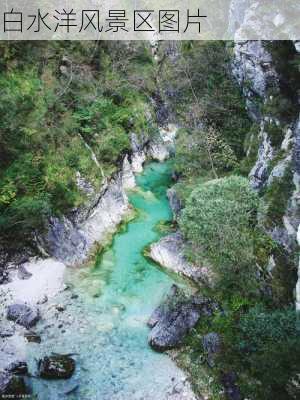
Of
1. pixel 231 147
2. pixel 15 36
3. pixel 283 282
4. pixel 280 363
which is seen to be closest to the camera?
pixel 280 363

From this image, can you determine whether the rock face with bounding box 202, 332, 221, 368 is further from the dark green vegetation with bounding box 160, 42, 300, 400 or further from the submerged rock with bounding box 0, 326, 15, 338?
the submerged rock with bounding box 0, 326, 15, 338

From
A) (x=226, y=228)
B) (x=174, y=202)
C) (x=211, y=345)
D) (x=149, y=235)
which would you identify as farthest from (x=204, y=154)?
(x=211, y=345)

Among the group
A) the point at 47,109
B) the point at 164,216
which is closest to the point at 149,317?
the point at 164,216

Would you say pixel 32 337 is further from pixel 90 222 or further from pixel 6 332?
pixel 90 222

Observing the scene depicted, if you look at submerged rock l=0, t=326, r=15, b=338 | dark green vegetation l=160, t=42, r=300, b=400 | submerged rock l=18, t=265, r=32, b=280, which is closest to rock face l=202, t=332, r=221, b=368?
dark green vegetation l=160, t=42, r=300, b=400

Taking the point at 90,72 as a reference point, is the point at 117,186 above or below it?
below

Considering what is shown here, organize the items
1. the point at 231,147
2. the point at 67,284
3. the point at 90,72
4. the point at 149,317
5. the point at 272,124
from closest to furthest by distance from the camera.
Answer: the point at 149,317, the point at 67,284, the point at 272,124, the point at 231,147, the point at 90,72

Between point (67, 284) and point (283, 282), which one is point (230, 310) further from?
point (67, 284)

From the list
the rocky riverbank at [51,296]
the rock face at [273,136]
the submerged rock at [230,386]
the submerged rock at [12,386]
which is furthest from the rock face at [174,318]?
the submerged rock at [12,386]
